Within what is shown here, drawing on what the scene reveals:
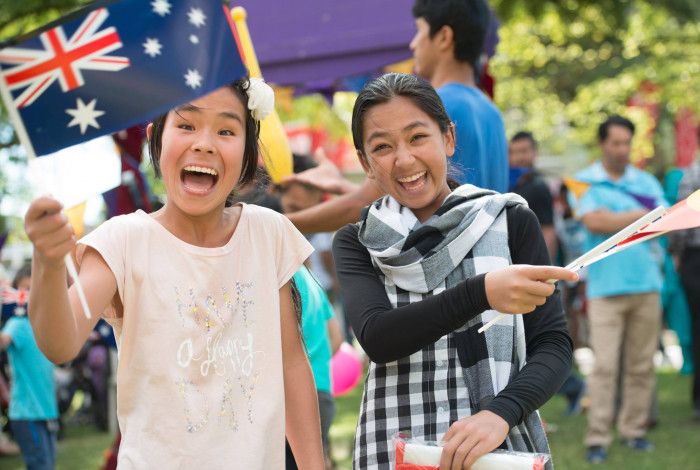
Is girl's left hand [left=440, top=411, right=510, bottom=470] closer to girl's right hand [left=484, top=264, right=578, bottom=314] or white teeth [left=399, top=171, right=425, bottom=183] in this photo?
girl's right hand [left=484, top=264, right=578, bottom=314]

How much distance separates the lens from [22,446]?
7.16 meters

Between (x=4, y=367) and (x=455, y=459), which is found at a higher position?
(x=455, y=459)

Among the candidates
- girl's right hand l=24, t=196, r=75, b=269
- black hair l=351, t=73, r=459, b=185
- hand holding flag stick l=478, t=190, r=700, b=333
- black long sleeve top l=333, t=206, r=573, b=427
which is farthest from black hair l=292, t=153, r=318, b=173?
girl's right hand l=24, t=196, r=75, b=269

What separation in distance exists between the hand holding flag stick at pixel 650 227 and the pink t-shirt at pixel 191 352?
1.87 feet

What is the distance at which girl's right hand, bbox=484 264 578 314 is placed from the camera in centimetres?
232

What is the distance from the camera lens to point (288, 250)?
2.81 m

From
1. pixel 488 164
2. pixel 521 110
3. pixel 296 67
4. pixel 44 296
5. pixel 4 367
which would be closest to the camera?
pixel 44 296

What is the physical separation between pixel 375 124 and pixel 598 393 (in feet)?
16.3

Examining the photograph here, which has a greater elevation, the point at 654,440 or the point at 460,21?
the point at 460,21

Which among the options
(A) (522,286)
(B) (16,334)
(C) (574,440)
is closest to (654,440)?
(C) (574,440)

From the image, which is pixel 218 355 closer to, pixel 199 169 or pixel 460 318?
pixel 199 169

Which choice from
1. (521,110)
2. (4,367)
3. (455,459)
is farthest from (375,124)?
(521,110)

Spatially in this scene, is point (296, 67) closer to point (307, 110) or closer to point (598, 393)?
point (598, 393)

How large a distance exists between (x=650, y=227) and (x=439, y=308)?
19.6 inches
